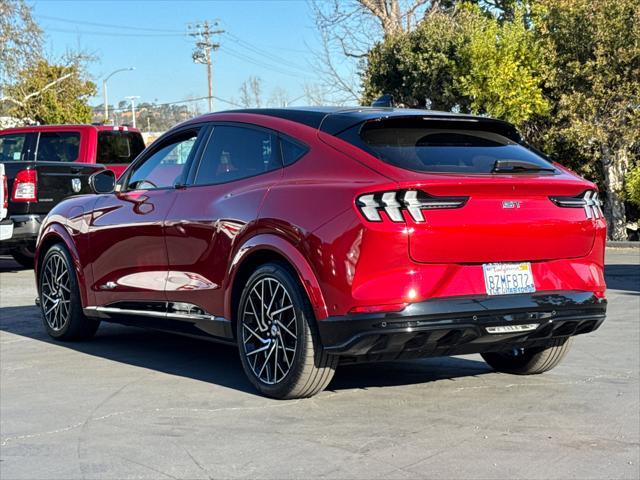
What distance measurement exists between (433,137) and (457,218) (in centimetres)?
68

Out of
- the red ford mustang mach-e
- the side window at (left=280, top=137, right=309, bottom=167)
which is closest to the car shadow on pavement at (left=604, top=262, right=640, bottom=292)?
the red ford mustang mach-e

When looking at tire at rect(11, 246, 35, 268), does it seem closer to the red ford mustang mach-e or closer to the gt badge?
the red ford mustang mach-e

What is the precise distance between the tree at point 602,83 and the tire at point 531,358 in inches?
562

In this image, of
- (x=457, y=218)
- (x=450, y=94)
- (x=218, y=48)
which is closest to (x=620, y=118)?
(x=450, y=94)

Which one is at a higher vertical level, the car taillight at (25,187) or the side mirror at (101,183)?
the side mirror at (101,183)

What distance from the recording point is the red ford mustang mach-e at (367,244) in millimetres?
5367

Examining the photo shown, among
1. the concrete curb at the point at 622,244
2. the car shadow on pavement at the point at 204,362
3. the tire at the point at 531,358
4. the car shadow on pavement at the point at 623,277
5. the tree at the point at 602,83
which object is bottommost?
the concrete curb at the point at 622,244

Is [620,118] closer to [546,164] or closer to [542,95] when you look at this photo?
[542,95]

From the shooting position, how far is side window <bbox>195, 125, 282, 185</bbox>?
6.33 metres

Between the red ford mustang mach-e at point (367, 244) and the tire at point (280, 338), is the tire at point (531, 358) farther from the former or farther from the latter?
the tire at point (280, 338)

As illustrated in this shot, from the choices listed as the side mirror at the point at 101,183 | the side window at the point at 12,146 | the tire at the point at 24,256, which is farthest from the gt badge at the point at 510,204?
the side window at the point at 12,146

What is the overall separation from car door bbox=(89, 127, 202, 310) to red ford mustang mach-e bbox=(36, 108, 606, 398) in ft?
0.10

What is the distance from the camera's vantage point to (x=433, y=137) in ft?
19.4

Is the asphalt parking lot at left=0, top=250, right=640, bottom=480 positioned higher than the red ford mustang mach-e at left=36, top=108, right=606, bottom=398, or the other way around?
the red ford mustang mach-e at left=36, top=108, right=606, bottom=398
